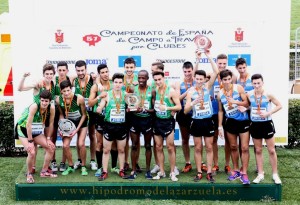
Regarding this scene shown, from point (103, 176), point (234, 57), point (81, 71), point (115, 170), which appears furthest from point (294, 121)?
point (81, 71)

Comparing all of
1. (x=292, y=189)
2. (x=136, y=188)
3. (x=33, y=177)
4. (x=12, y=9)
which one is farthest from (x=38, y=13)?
(x=292, y=189)

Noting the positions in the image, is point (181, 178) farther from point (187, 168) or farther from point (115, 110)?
point (115, 110)

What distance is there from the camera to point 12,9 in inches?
336

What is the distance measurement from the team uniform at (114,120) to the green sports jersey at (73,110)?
0.40 metres

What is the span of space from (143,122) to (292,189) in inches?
84.1

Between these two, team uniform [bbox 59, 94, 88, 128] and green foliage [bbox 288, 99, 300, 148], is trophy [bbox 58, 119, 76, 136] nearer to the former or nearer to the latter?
team uniform [bbox 59, 94, 88, 128]

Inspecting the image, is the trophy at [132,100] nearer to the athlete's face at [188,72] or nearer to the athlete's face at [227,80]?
the athlete's face at [188,72]

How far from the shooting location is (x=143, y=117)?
22.9 ft

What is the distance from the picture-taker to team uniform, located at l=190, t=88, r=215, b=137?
22.4 feet

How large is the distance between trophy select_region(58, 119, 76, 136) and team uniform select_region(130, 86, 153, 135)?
0.77 metres

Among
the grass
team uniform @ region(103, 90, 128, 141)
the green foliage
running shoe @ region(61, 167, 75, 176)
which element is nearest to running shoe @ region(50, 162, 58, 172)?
running shoe @ region(61, 167, 75, 176)

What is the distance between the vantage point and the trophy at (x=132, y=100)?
685 cm

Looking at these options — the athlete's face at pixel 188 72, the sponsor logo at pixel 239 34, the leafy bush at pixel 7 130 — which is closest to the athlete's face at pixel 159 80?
the athlete's face at pixel 188 72

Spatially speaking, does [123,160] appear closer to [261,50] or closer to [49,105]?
[49,105]
